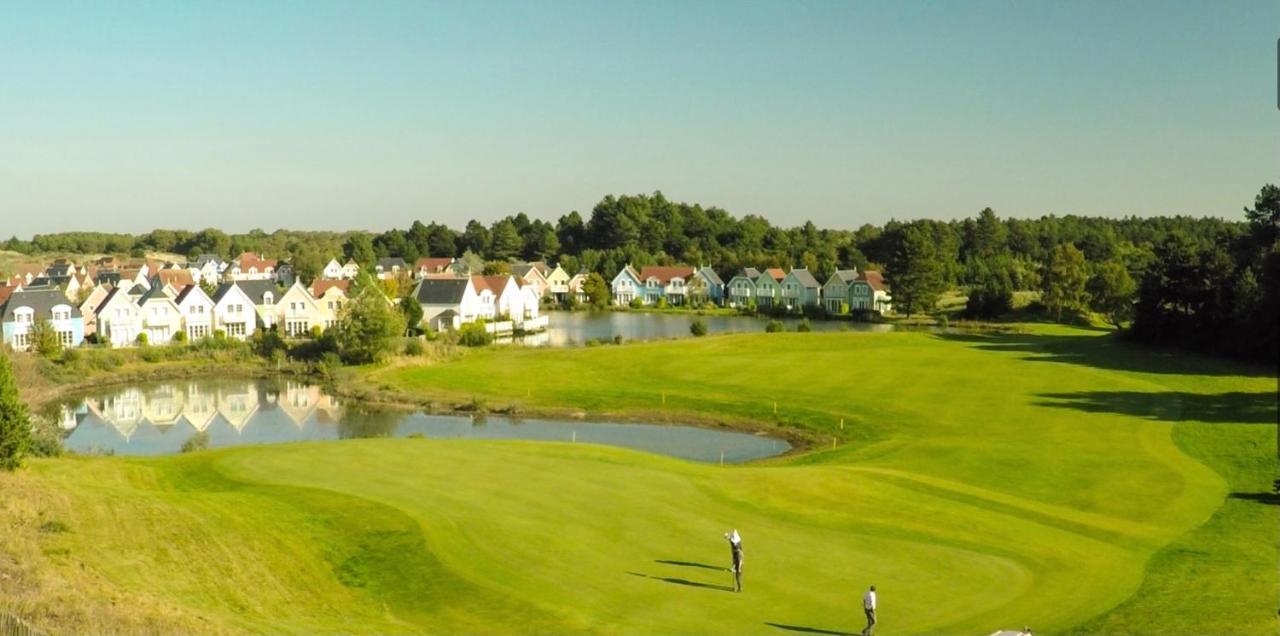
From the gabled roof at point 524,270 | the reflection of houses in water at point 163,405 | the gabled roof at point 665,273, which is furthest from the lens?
the gabled roof at point 524,270

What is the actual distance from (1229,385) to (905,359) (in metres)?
15.8

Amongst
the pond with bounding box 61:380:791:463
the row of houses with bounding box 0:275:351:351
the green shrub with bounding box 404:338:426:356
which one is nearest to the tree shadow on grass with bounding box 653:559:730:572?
the pond with bounding box 61:380:791:463

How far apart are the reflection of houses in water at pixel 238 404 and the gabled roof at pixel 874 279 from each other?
59.9m

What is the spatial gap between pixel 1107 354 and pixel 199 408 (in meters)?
47.4

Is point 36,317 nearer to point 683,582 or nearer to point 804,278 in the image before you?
point 683,582

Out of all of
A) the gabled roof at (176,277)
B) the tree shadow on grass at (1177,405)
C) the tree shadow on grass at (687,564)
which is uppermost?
the gabled roof at (176,277)

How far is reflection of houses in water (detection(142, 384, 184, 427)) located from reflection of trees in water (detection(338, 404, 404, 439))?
7554 mm

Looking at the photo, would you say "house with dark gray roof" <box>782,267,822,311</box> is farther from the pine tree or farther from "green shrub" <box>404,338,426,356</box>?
the pine tree

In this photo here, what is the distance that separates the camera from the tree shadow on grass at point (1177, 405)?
37906 millimetres

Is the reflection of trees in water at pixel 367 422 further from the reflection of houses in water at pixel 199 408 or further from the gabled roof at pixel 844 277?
the gabled roof at pixel 844 277

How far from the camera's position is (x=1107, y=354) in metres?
56.8

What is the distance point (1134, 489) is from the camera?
2716 centimetres

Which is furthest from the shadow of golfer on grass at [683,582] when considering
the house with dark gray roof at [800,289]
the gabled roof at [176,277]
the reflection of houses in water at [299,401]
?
the house with dark gray roof at [800,289]

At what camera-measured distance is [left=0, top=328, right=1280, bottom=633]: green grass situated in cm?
1577
